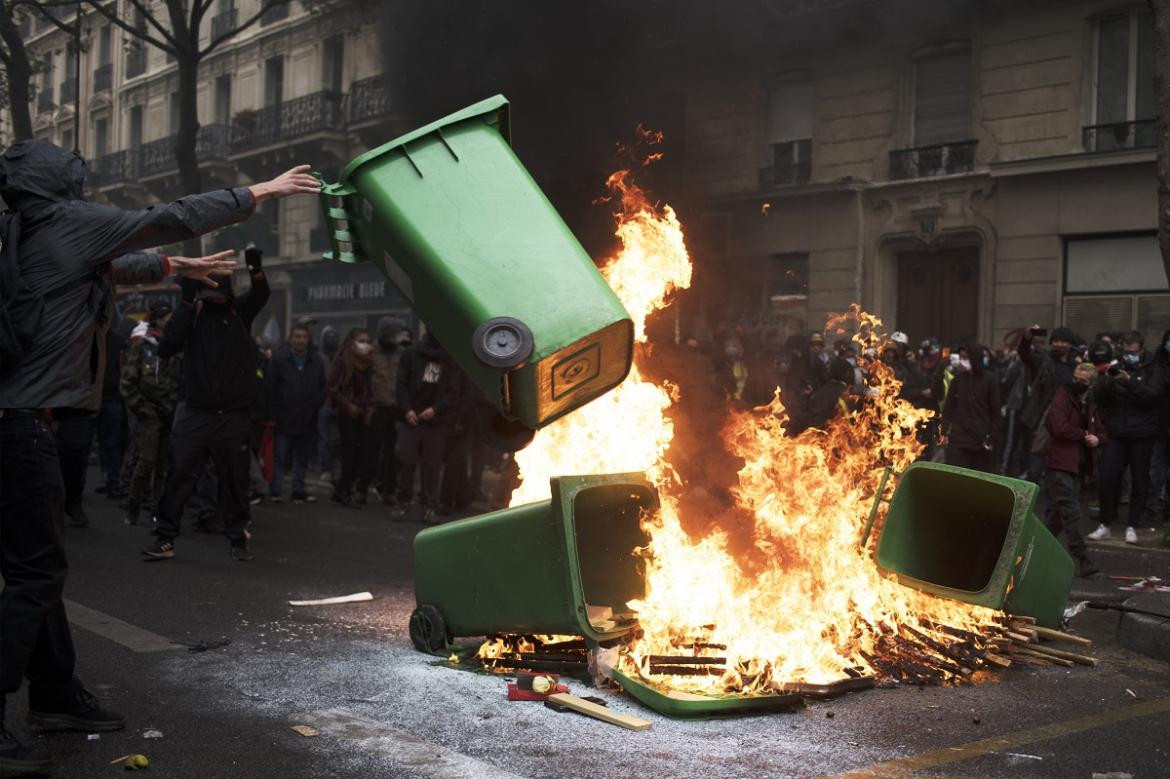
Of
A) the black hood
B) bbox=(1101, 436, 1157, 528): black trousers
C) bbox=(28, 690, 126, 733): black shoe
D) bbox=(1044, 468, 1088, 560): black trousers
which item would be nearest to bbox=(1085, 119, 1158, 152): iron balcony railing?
bbox=(1101, 436, 1157, 528): black trousers

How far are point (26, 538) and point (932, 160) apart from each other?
16275mm

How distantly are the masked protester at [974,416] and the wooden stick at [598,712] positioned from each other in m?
6.11

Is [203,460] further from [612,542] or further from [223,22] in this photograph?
[223,22]

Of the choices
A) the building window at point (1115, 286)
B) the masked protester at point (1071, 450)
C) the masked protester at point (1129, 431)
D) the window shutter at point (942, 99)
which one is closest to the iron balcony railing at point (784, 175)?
the window shutter at point (942, 99)

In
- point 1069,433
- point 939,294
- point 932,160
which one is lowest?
point 1069,433

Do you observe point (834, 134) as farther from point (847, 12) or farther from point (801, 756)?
point (801, 756)

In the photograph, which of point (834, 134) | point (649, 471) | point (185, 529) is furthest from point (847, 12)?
point (649, 471)

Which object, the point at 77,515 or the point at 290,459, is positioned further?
the point at 290,459

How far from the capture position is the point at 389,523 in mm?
10062

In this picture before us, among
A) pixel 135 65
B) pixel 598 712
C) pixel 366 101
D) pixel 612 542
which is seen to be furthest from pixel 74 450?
pixel 135 65

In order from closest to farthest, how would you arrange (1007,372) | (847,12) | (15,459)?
1. (15,459)
2. (1007,372)
3. (847,12)

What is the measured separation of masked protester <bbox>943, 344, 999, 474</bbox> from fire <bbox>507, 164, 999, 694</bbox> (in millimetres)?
3327

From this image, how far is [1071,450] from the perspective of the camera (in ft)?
26.4

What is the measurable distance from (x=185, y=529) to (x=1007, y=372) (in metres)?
8.63
